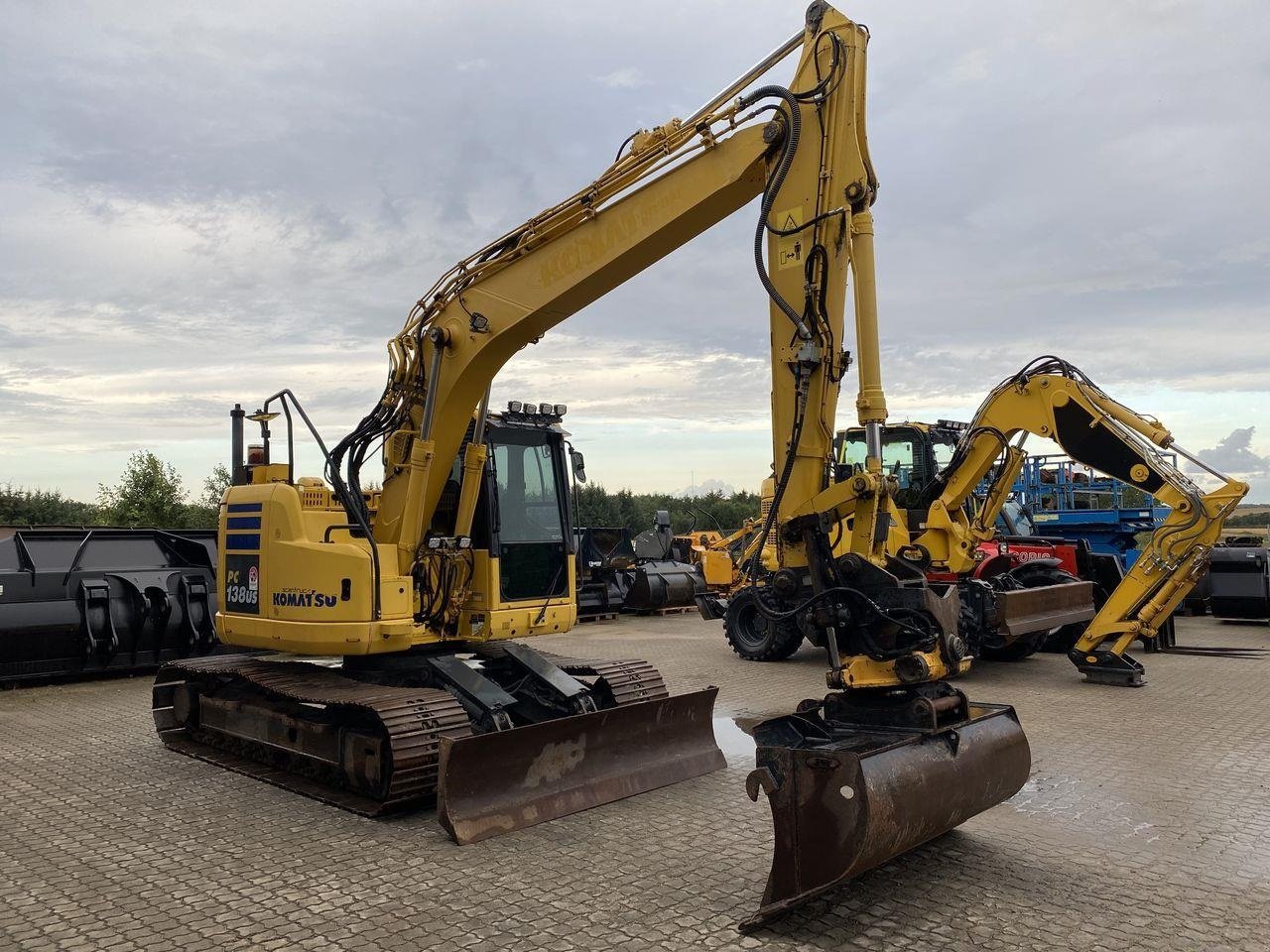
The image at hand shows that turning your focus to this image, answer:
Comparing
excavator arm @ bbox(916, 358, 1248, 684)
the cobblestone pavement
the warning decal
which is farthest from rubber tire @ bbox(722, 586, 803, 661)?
the warning decal

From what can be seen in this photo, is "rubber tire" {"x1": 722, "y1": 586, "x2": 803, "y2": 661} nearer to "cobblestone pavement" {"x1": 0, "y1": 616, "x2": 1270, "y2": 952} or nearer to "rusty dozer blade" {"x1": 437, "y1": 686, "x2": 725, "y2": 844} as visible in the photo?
"cobblestone pavement" {"x1": 0, "y1": 616, "x2": 1270, "y2": 952}

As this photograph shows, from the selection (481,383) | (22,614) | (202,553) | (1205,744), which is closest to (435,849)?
(481,383)

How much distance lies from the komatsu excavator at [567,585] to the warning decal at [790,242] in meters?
Result: 0.01

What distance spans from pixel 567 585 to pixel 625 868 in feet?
9.11

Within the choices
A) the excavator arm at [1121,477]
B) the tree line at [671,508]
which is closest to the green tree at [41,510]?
the tree line at [671,508]

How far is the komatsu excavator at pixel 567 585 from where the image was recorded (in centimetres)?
500

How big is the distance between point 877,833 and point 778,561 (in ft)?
5.45

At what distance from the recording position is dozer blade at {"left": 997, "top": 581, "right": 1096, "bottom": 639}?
33.2 feet

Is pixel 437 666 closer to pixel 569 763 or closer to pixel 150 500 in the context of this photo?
pixel 569 763

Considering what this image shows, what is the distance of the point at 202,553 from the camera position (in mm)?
13258

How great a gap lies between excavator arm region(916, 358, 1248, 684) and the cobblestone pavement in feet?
8.53

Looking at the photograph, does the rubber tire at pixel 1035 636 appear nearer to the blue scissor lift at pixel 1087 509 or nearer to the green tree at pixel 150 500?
the blue scissor lift at pixel 1087 509

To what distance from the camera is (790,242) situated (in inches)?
219

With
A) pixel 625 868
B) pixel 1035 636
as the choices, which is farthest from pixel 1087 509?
pixel 625 868
